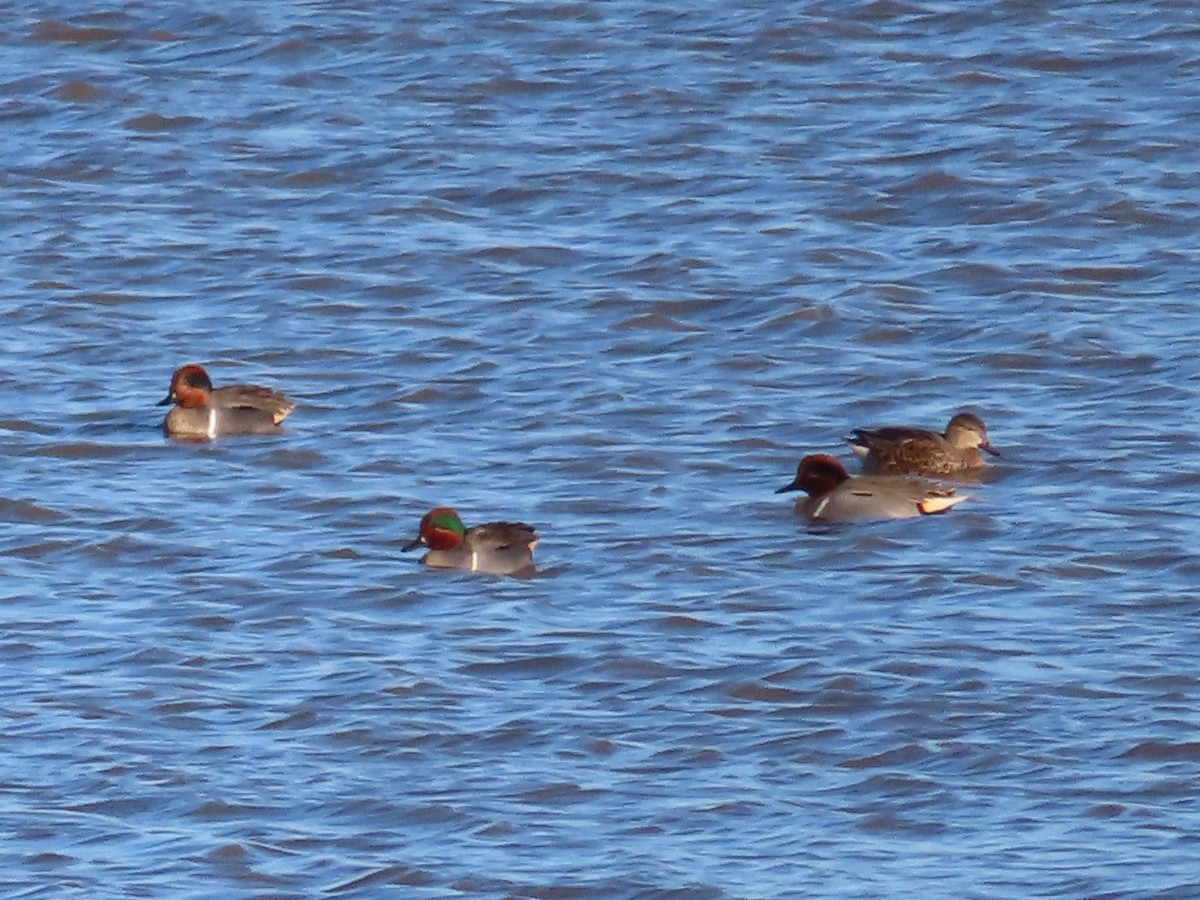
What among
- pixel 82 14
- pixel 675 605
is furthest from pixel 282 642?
pixel 82 14

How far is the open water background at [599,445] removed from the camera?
853 centimetres

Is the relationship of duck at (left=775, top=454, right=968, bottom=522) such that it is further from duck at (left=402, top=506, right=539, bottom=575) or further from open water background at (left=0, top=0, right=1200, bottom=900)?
duck at (left=402, top=506, right=539, bottom=575)

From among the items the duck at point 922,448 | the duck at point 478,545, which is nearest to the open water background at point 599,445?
the duck at point 478,545

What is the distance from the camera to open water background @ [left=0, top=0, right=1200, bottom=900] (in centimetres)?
853

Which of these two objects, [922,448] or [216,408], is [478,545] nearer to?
[922,448]

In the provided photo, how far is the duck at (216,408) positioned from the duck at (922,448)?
2.49 metres

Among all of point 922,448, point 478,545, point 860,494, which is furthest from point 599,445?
point 478,545

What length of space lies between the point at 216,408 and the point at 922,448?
2.99 m

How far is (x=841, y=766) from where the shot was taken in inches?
350

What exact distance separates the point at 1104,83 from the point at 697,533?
7442 millimetres

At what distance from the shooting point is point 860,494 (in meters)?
11.9

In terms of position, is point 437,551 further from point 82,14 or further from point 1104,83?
point 82,14

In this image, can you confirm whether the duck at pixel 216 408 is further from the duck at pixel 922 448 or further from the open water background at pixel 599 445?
the duck at pixel 922 448

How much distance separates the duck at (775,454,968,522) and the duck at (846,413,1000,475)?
0.10 meters
